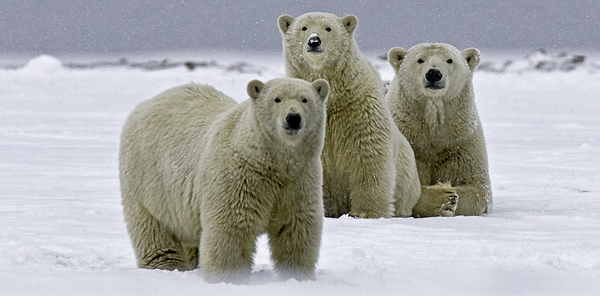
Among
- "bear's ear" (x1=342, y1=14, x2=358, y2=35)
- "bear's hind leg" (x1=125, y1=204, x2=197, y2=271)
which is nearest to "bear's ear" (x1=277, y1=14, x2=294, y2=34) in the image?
"bear's ear" (x1=342, y1=14, x2=358, y2=35)

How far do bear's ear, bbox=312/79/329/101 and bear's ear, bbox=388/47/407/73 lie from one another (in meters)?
3.20

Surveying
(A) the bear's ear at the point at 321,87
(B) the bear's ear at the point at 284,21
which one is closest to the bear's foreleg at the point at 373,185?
(B) the bear's ear at the point at 284,21

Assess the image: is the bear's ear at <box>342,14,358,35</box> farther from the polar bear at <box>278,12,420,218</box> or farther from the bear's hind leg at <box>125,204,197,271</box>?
the bear's hind leg at <box>125,204,197,271</box>

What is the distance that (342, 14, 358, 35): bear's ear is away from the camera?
22.1 ft

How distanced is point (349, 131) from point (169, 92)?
1.79 meters

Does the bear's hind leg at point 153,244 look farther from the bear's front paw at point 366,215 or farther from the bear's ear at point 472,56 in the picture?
the bear's ear at point 472,56

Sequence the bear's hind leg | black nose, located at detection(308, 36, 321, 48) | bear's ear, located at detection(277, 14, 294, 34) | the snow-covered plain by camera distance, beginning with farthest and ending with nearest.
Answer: bear's ear, located at detection(277, 14, 294, 34)
black nose, located at detection(308, 36, 321, 48)
the bear's hind leg
the snow-covered plain

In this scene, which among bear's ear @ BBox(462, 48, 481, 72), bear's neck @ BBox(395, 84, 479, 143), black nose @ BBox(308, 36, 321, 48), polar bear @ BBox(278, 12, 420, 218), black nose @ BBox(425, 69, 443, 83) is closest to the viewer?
black nose @ BBox(308, 36, 321, 48)

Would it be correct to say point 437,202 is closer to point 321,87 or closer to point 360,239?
point 360,239

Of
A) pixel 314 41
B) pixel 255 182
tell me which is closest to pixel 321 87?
pixel 255 182

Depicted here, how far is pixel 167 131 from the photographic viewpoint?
4.97m

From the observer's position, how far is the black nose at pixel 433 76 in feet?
23.8

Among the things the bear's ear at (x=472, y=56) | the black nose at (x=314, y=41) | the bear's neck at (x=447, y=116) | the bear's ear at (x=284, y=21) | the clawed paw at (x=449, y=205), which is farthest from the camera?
the bear's ear at (x=472, y=56)

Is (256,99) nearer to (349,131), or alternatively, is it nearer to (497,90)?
(349,131)
